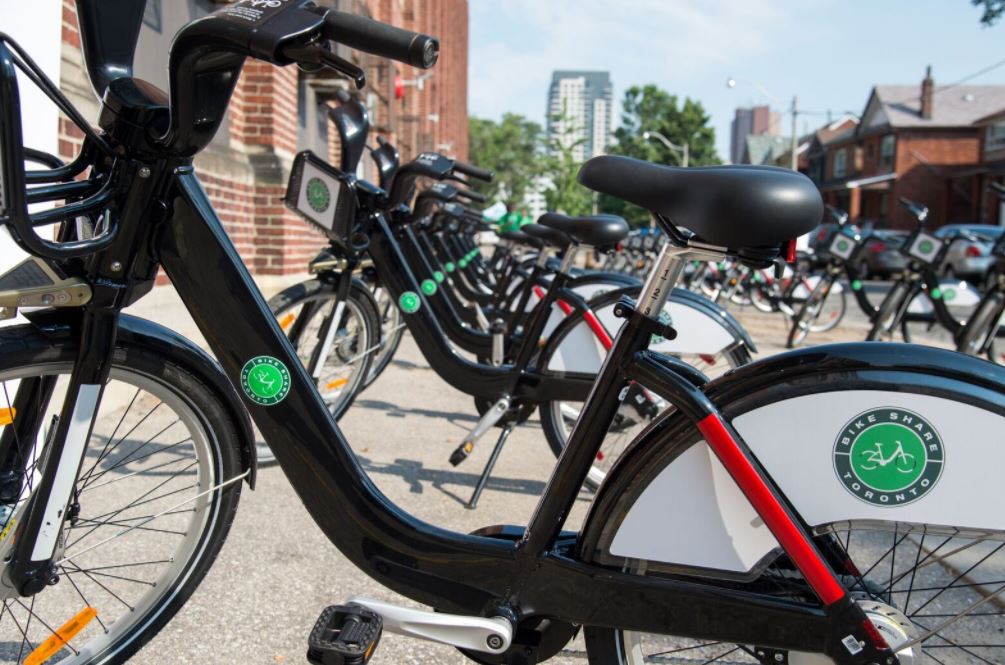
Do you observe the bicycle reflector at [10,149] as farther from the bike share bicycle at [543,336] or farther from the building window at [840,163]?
the building window at [840,163]

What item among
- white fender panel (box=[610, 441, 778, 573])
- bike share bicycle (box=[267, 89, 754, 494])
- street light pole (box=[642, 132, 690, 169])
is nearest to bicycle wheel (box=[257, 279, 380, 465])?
bike share bicycle (box=[267, 89, 754, 494])

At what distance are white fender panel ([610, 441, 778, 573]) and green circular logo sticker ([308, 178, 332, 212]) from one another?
245 centimetres

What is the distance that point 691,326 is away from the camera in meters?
3.34

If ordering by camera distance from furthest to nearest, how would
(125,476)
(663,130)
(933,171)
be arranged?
(663,130) → (933,171) → (125,476)

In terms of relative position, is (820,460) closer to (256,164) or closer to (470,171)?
(470,171)

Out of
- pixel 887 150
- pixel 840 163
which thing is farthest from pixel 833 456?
pixel 840 163

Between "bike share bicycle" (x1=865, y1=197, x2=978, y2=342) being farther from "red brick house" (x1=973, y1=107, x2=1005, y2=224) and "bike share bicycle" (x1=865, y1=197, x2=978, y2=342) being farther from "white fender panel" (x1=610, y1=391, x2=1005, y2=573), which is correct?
"red brick house" (x1=973, y1=107, x2=1005, y2=224)

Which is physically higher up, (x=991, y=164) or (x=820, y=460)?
(x=991, y=164)

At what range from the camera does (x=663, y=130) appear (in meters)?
70.2

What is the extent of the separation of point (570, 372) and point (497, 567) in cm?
176

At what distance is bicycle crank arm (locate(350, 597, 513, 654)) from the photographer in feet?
5.47

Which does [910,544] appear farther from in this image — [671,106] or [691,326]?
[671,106]

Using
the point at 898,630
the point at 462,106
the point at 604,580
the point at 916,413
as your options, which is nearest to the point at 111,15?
the point at 604,580

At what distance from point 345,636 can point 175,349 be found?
0.69 m
